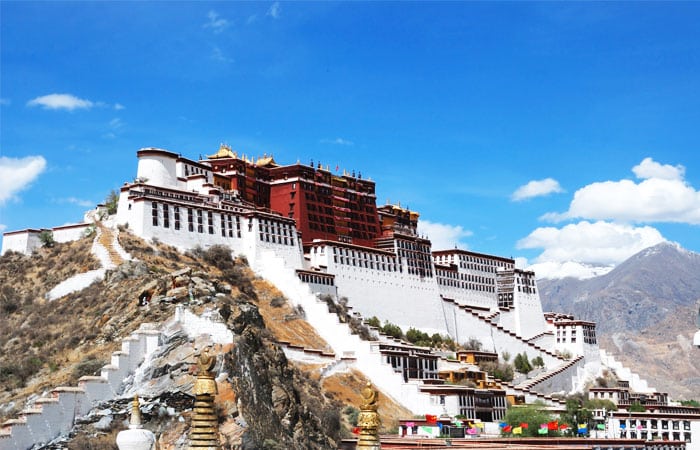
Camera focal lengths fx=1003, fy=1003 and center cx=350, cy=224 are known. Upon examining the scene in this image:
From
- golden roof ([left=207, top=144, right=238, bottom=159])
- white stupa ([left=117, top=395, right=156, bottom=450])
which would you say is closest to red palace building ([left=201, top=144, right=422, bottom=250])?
golden roof ([left=207, top=144, right=238, bottom=159])

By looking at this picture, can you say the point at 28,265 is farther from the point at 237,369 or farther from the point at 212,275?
the point at 237,369

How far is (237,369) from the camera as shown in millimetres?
47000

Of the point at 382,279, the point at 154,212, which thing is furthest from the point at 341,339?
the point at 154,212

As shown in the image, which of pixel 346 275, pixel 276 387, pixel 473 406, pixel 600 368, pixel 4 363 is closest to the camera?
pixel 276 387

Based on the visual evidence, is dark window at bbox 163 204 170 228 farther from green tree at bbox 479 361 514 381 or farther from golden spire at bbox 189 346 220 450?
golden spire at bbox 189 346 220 450

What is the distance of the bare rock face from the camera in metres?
45.2

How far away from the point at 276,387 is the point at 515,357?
47047mm

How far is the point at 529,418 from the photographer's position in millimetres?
65188

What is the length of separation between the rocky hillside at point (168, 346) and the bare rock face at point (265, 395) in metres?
0.07

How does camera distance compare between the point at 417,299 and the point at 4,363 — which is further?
the point at 417,299

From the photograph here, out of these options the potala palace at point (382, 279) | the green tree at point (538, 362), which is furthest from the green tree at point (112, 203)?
the green tree at point (538, 362)

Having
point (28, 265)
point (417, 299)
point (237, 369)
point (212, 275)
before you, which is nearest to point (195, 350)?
point (237, 369)

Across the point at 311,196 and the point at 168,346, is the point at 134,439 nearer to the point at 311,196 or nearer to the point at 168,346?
the point at 168,346

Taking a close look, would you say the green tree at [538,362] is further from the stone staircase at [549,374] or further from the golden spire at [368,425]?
the golden spire at [368,425]
